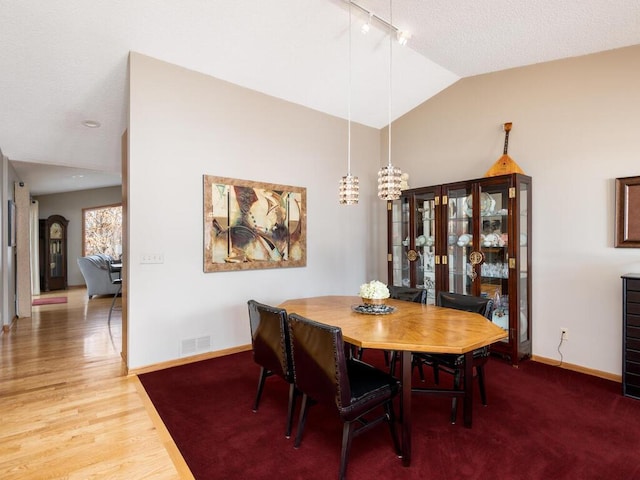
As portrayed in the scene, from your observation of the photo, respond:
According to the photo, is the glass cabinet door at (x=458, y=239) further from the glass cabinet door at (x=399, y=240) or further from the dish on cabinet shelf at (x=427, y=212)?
the glass cabinet door at (x=399, y=240)

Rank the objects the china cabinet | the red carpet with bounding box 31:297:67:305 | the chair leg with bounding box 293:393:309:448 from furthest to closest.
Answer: the red carpet with bounding box 31:297:67:305 < the china cabinet < the chair leg with bounding box 293:393:309:448

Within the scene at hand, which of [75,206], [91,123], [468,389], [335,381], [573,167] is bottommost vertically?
[468,389]

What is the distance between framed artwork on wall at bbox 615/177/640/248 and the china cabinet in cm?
73

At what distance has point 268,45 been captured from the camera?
3365 mm

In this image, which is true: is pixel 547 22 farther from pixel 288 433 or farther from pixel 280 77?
pixel 288 433

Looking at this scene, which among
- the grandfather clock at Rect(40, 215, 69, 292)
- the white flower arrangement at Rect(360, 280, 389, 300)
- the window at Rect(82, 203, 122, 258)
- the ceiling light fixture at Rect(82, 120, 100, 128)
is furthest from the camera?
the window at Rect(82, 203, 122, 258)

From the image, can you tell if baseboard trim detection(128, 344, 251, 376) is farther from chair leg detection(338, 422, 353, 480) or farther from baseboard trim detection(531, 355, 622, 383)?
baseboard trim detection(531, 355, 622, 383)

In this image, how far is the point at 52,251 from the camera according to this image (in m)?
8.88

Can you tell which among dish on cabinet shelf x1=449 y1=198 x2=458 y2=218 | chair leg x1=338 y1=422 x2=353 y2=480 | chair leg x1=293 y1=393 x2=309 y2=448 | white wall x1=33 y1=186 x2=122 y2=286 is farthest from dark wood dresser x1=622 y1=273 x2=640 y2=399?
white wall x1=33 y1=186 x2=122 y2=286

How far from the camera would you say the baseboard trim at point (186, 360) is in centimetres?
332

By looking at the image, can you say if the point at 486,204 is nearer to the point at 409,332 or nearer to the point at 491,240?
the point at 491,240

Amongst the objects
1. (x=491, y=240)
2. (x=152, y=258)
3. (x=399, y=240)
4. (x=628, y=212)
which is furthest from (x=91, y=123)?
(x=628, y=212)

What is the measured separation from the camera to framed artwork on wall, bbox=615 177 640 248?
2986 mm

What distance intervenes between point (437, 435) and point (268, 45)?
3.54 metres
